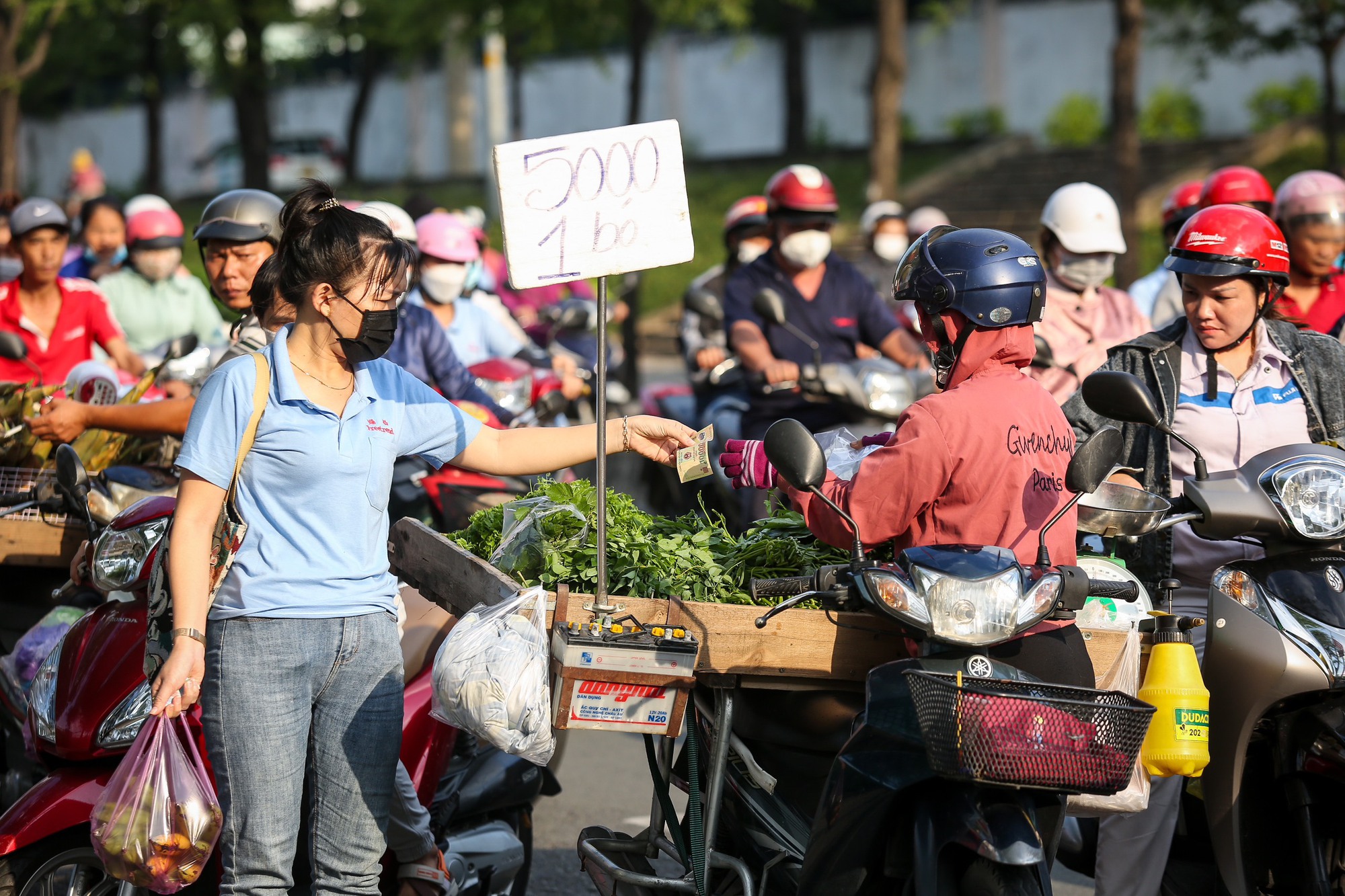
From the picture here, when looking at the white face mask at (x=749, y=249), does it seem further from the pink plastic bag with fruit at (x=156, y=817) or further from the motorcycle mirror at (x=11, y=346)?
the pink plastic bag with fruit at (x=156, y=817)

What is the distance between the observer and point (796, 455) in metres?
3.20

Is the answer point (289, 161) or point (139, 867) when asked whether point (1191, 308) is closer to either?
point (139, 867)

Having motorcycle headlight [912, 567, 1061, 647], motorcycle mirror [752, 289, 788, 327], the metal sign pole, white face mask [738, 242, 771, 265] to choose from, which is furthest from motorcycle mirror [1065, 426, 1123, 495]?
white face mask [738, 242, 771, 265]

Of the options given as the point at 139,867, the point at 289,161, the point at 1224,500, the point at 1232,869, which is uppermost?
the point at 289,161

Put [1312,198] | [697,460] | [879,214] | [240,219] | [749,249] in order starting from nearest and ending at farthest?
[697,460]
[240,219]
[1312,198]
[749,249]
[879,214]

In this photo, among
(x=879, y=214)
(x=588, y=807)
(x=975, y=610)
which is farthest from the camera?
(x=879, y=214)

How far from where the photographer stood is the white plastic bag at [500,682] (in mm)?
3189

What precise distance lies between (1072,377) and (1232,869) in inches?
105

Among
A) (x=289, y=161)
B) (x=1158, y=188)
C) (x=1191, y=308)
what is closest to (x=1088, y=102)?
(x=1158, y=188)

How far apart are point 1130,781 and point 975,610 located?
24.8 inches

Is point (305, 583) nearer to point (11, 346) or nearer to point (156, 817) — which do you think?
point (156, 817)

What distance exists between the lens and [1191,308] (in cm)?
437

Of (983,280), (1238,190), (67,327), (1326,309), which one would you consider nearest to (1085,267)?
(1326,309)

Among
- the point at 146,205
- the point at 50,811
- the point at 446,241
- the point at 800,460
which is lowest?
the point at 50,811
